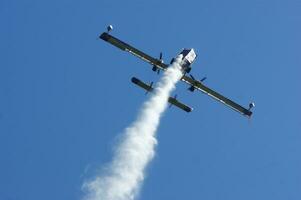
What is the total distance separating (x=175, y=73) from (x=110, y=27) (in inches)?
487

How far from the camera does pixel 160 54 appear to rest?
19988cm

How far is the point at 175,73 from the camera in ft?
656

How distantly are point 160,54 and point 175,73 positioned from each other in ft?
12.4

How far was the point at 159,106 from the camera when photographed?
197875mm

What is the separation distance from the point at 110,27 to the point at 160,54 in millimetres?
8832

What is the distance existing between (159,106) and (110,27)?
14556 mm

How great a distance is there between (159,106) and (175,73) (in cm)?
604

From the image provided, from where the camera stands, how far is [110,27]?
199750mm
